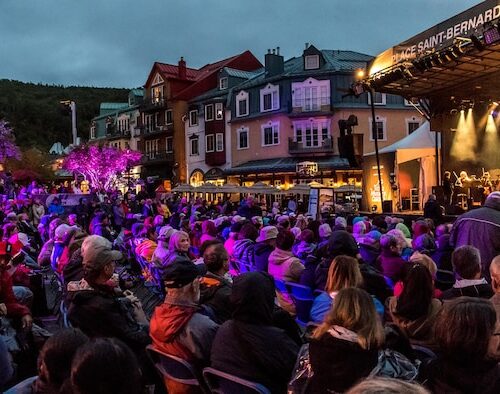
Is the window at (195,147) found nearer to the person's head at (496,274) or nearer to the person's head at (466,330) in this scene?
the person's head at (496,274)

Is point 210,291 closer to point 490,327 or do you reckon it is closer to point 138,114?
point 490,327

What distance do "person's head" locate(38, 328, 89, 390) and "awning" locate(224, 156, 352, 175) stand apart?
32.9 m

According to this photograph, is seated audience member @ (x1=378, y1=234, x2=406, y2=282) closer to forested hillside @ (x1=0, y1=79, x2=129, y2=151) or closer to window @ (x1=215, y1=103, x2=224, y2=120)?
window @ (x1=215, y1=103, x2=224, y2=120)

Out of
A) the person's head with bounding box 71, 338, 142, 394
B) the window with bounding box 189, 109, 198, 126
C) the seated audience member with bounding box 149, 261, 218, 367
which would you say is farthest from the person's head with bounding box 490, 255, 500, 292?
the window with bounding box 189, 109, 198, 126

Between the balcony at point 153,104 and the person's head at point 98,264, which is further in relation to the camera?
the balcony at point 153,104

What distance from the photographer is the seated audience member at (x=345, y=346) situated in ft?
9.03

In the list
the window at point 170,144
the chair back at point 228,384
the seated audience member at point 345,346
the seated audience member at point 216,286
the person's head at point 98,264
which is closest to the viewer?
the seated audience member at point 345,346

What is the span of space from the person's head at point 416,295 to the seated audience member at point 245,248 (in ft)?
13.3

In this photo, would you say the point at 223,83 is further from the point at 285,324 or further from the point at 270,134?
the point at 285,324

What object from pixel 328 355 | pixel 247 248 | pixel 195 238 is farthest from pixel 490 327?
pixel 195 238

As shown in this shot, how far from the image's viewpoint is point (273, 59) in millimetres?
41469

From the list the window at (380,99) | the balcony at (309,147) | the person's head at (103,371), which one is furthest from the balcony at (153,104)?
the person's head at (103,371)

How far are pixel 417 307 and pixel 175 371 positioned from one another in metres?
1.61

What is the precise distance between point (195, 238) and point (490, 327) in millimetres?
7639
